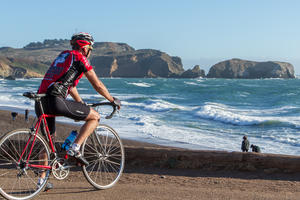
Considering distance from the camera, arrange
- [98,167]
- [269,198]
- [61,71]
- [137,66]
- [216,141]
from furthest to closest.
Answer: [137,66]
[216,141]
[98,167]
[269,198]
[61,71]

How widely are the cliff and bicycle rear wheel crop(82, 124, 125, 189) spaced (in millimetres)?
172142

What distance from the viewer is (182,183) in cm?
484

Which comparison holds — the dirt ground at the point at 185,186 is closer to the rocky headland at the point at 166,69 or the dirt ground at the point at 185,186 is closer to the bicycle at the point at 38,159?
the bicycle at the point at 38,159

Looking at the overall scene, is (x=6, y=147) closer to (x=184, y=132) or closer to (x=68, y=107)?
(x=68, y=107)

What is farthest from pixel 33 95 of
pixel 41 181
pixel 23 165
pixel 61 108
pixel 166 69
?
pixel 166 69

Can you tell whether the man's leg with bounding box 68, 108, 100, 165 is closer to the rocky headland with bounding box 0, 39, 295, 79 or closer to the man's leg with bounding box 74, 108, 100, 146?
the man's leg with bounding box 74, 108, 100, 146

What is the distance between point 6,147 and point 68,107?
790 millimetres

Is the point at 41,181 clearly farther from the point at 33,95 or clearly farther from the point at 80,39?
the point at 80,39

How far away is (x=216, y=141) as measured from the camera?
15.4 m

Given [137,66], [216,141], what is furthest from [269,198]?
[137,66]

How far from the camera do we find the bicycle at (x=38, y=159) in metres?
3.65

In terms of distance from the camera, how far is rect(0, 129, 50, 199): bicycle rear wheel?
11.9 feet

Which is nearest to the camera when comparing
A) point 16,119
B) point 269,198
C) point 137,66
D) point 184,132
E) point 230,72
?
point 269,198

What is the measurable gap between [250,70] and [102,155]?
176 m
